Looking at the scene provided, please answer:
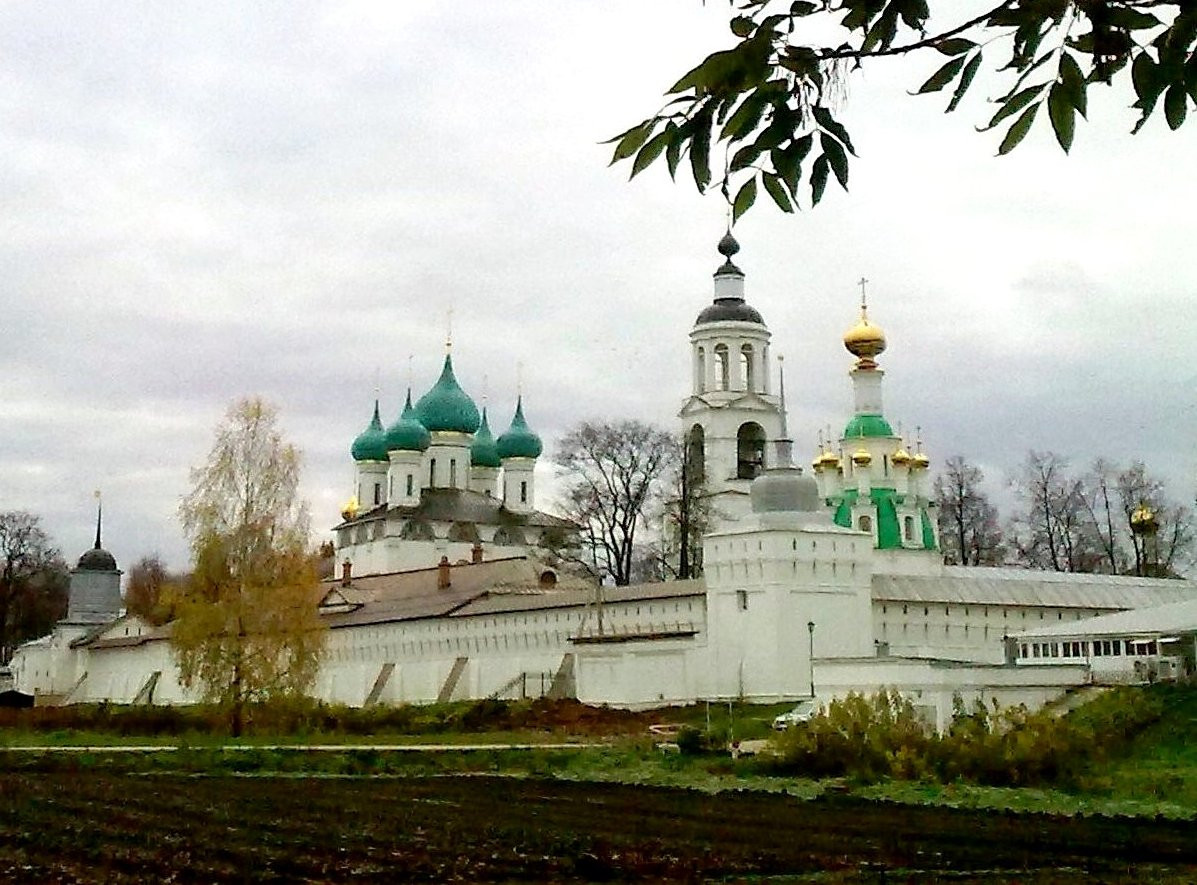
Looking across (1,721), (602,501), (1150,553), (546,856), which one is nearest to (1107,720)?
(546,856)

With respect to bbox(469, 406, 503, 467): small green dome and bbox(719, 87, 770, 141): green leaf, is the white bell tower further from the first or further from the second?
bbox(719, 87, 770, 141): green leaf

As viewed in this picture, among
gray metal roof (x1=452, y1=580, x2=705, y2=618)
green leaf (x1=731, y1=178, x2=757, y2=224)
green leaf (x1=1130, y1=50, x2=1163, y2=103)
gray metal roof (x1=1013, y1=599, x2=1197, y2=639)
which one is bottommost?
Answer: green leaf (x1=731, y1=178, x2=757, y2=224)

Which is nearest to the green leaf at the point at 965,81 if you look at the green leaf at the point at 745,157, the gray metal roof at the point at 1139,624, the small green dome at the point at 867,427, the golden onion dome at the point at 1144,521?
the green leaf at the point at 745,157

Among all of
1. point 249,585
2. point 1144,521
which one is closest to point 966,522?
point 1144,521

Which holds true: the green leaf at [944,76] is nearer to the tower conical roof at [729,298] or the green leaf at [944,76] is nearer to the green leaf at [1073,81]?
the green leaf at [1073,81]

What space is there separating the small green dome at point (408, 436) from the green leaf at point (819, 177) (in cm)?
6540

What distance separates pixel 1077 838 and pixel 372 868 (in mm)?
5958

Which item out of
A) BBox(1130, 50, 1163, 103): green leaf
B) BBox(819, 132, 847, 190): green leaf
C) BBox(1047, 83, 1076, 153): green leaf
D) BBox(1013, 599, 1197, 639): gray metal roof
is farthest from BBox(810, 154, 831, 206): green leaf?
BBox(1013, 599, 1197, 639): gray metal roof

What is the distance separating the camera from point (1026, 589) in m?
44.9

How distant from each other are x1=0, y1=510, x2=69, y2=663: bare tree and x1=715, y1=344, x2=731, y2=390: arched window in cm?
3846

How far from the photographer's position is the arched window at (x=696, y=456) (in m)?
49.3

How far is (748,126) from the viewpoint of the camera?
3.51m

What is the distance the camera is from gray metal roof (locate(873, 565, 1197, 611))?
139ft

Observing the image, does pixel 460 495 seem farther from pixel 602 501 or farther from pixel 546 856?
pixel 546 856
